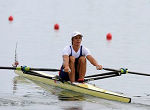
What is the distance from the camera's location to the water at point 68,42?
13282 mm

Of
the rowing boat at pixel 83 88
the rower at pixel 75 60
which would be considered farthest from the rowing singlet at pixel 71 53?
the rowing boat at pixel 83 88

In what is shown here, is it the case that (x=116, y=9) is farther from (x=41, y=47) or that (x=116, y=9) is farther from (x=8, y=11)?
(x=41, y=47)

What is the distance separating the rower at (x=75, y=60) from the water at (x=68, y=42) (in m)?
0.67

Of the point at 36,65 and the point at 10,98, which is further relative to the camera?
the point at 36,65

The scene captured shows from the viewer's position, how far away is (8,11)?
3972 centimetres

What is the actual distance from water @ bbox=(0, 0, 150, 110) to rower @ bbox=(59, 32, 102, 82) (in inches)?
26.2

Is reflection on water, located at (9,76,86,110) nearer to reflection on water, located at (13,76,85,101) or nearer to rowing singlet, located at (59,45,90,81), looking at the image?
reflection on water, located at (13,76,85,101)

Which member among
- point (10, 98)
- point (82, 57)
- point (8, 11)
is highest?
point (8, 11)

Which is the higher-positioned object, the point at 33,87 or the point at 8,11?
the point at 8,11

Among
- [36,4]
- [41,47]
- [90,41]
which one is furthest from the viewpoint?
[36,4]

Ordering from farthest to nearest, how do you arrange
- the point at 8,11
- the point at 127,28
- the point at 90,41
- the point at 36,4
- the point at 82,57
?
the point at 36,4 < the point at 8,11 < the point at 127,28 < the point at 90,41 < the point at 82,57

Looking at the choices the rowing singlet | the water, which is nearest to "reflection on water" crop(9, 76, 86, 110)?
the water

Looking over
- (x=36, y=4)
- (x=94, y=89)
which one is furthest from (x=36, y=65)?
(x=36, y=4)

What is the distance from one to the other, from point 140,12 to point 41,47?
20.6m
